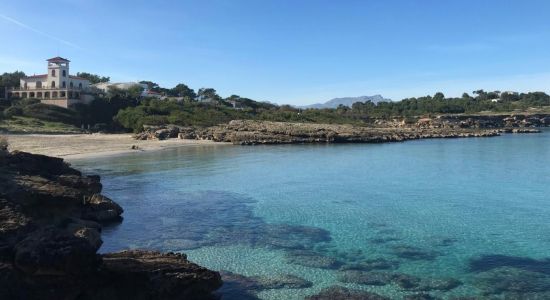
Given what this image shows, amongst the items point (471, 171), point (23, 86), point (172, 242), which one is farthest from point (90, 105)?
point (172, 242)

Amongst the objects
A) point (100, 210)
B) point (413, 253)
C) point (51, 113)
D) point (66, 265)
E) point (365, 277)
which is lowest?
point (365, 277)

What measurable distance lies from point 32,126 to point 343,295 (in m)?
80.6

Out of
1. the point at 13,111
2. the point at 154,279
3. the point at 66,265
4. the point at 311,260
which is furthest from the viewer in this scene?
the point at 13,111

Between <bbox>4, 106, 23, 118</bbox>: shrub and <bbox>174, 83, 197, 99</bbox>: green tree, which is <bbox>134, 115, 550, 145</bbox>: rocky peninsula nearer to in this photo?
<bbox>4, 106, 23, 118</bbox>: shrub

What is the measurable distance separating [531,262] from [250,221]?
1320cm

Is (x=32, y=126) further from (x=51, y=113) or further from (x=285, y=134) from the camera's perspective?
(x=285, y=134)

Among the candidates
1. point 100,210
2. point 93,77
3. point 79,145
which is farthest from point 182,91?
point 100,210

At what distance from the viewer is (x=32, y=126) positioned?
80062 mm

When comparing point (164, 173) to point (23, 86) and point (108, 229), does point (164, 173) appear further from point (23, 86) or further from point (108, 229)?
point (23, 86)

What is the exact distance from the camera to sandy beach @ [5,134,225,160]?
56088mm

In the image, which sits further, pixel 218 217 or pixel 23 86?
pixel 23 86

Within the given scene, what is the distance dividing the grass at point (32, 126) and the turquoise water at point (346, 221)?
3370 centimetres

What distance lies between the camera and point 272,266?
55.0ft

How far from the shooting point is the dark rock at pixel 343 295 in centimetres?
1353
